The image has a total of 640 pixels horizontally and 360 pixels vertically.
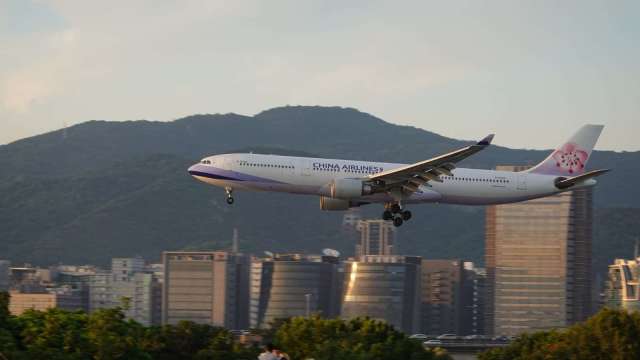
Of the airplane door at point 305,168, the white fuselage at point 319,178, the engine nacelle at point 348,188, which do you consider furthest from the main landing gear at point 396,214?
the airplane door at point 305,168

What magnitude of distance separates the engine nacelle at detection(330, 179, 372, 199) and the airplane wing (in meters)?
0.85

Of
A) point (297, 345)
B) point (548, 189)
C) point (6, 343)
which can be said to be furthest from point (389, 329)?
point (6, 343)

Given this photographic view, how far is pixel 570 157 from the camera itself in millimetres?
85438

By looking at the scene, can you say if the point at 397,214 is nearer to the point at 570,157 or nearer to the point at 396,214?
the point at 396,214

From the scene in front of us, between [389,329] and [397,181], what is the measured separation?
17746 millimetres

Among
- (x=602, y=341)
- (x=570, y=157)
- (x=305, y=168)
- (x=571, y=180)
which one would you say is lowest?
(x=602, y=341)

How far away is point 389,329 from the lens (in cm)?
8850

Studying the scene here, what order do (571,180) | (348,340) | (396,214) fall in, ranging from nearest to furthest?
(396,214)
(571,180)
(348,340)

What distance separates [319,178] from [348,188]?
2.39 metres

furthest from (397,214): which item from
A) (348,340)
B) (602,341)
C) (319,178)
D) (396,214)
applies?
(602,341)

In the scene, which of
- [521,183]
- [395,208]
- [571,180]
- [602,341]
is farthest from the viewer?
[602,341]

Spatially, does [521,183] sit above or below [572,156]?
below

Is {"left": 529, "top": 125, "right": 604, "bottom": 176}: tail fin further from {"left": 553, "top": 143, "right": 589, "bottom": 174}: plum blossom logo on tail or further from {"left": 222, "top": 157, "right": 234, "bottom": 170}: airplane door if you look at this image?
{"left": 222, "top": 157, "right": 234, "bottom": 170}: airplane door

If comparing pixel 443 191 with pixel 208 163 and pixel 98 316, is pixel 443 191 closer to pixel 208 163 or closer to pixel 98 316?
pixel 208 163
